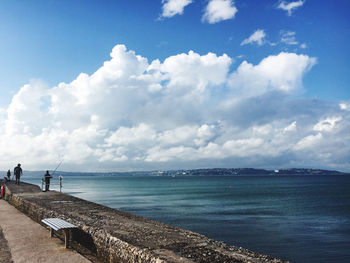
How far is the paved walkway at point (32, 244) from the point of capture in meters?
5.25

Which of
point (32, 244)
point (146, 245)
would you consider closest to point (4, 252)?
point (32, 244)

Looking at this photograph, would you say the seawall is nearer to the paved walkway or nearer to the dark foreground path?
the paved walkway

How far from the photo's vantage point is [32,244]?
6191mm

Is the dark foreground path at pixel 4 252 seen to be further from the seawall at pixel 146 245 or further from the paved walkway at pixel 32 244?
the seawall at pixel 146 245

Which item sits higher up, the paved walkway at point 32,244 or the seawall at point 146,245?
the seawall at point 146,245

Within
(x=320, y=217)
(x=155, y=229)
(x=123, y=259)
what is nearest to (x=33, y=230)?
(x=155, y=229)

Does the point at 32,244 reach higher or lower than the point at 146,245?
lower

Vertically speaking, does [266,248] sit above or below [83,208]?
below

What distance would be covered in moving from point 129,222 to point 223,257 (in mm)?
3144

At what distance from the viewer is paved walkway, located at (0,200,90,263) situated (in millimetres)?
5250

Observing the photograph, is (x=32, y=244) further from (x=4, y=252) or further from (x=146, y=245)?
(x=146, y=245)

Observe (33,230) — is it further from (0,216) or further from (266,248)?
(266,248)

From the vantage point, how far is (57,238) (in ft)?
22.0

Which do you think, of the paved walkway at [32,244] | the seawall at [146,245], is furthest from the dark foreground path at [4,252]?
the seawall at [146,245]
